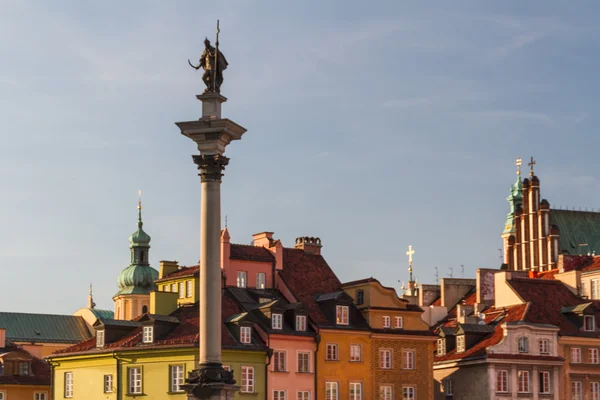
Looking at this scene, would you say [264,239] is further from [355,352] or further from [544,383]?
[544,383]

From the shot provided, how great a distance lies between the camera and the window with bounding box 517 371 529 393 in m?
93.9

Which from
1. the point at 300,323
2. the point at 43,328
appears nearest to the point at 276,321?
the point at 300,323

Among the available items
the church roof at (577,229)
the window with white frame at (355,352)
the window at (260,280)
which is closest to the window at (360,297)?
the window with white frame at (355,352)

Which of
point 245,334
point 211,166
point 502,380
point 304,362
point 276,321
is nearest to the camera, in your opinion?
point 211,166

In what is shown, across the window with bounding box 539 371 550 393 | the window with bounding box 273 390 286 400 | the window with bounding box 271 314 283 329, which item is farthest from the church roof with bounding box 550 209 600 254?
the window with bounding box 273 390 286 400

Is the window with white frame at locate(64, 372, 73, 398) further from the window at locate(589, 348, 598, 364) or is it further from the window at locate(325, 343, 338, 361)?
the window at locate(589, 348, 598, 364)

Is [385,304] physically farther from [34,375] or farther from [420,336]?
[34,375]

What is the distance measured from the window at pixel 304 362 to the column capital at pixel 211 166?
130 ft

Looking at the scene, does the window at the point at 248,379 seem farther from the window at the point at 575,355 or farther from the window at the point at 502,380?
the window at the point at 575,355

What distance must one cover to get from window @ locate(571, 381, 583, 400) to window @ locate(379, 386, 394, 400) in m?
13.4

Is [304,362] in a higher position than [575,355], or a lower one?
lower

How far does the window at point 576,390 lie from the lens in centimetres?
9631

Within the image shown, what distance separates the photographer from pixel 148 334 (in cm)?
8594

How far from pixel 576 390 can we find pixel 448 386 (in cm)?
868
